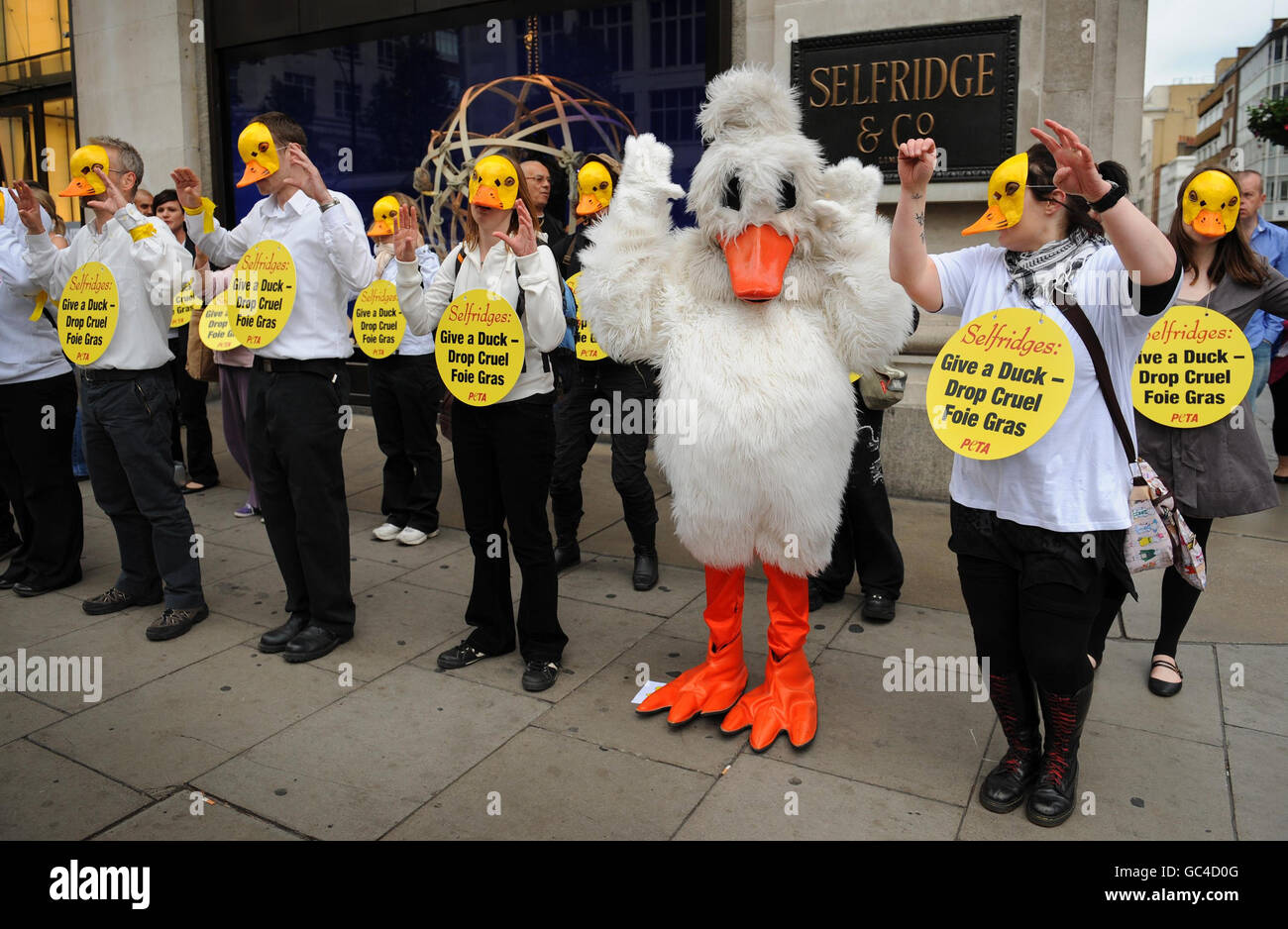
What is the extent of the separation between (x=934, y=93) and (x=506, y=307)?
154 inches

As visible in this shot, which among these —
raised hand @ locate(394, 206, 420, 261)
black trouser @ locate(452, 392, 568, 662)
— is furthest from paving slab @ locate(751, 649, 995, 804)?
raised hand @ locate(394, 206, 420, 261)

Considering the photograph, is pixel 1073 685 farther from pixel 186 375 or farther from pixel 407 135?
pixel 407 135

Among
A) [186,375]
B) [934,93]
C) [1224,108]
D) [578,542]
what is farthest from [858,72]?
[1224,108]

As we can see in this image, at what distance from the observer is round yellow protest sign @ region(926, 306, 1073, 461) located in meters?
2.80

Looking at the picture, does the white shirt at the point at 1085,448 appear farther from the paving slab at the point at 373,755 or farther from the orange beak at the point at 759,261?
the paving slab at the point at 373,755

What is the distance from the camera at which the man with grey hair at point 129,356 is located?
15.0 ft

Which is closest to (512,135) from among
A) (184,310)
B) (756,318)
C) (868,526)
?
(184,310)

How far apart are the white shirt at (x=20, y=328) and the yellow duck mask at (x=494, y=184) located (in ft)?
8.80

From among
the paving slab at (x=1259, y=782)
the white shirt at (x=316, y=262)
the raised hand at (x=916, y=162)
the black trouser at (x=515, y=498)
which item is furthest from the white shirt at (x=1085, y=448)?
the white shirt at (x=316, y=262)

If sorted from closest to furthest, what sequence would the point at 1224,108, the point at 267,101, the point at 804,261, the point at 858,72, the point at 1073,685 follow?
the point at 1073,685 < the point at 804,261 < the point at 858,72 < the point at 267,101 < the point at 1224,108

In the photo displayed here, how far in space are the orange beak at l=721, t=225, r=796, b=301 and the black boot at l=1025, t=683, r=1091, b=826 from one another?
1558mm

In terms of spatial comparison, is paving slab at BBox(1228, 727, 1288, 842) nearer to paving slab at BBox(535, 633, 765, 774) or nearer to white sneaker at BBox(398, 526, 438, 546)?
paving slab at BBox(535, 633, 765, 774)

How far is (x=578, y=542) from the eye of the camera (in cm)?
612

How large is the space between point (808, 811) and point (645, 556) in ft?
7.89
